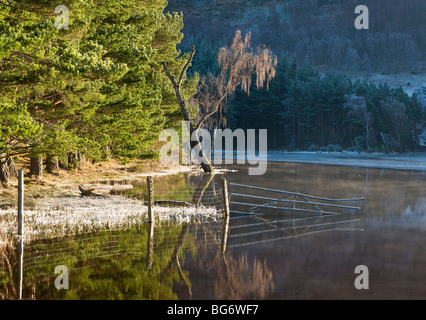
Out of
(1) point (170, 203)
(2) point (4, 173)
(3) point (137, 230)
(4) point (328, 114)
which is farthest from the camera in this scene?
(4) point (328, 114)

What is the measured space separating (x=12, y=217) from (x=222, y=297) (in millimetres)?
9082

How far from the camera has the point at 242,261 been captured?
11.3 metres

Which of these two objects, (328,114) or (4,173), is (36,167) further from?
(328,114)

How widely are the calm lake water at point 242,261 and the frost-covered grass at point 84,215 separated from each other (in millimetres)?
856

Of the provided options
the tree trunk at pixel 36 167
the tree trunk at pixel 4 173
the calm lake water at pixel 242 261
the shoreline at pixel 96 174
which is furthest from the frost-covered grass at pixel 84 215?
the tree trunk at pixel 36 167

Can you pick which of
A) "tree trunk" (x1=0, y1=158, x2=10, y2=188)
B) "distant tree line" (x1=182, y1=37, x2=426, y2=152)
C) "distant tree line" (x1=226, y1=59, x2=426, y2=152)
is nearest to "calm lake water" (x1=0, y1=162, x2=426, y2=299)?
"tree trunk" (x1=0, y1=158, x2=10, y2=188)

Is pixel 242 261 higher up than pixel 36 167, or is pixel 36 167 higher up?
pixel 36 167

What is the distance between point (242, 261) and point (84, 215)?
6861 mm

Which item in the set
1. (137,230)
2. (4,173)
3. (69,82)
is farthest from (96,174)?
(137,230)

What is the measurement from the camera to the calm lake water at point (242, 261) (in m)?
9.09

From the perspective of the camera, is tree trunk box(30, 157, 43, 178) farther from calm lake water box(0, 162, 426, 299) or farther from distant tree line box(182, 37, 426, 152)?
distant tree line box(182, 37, 426, 152)

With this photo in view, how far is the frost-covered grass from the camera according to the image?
14.3 meters
